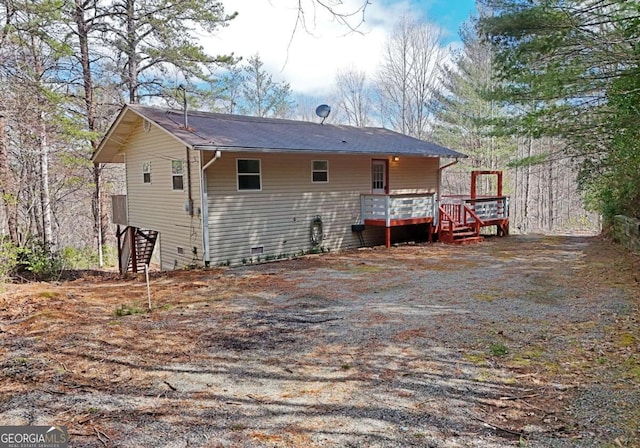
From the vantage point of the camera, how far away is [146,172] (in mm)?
12641

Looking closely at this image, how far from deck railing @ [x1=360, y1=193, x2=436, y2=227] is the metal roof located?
1.34m

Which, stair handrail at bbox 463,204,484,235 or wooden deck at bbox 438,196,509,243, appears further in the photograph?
stair handrail at bbox 463,204,484,235

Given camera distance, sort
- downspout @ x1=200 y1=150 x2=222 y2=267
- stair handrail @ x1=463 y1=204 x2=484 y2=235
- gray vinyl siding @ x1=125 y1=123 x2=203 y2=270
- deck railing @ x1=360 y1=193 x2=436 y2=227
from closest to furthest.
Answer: downspout @ x1=200 y1=150 x2=222 y2=267 < gray vinyl siding @ x1=125 y1=123 x2=203 y2=270 < deck railing @ x1=360 y1=193 x2=436 y2=227 < stair handrail @ x1=463 y1=204 x2=484 y2=235

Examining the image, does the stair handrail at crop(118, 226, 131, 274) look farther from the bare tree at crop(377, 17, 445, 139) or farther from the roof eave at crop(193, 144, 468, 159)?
the bare tree at crop(377, 17, 445, 139)

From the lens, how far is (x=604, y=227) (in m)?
13.7

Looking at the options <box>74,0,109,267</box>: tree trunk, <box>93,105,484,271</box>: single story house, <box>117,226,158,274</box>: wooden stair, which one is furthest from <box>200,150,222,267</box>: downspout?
<box>74,0,109,267</box>: tree trunk

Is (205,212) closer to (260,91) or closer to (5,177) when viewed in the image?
(5,177)

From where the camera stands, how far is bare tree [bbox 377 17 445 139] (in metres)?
Result: 26.3

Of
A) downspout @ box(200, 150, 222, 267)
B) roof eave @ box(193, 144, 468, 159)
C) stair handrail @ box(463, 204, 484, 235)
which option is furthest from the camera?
stair handrail @ box(463, 204, 484, 235)

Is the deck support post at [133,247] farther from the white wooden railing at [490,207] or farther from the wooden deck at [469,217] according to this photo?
the white wooden railing at [490,207]

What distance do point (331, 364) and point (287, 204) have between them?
7868mm

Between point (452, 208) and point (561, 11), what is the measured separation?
6920 millimetres

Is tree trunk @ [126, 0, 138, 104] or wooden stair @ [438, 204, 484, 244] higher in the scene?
tree trunk @ [126, 0, 138, 104]

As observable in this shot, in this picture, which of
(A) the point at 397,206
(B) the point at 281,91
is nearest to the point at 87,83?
(A) the point at 397,206
